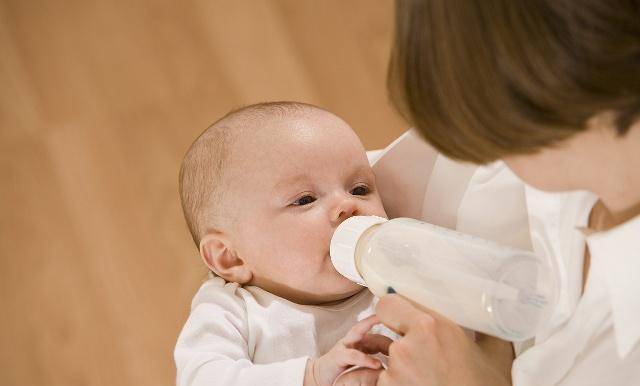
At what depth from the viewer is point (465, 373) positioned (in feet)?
2.50

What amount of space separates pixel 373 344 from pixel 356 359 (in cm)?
6

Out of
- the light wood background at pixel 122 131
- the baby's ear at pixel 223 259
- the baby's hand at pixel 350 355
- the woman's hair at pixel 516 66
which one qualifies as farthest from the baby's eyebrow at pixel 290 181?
the light wood background at pixel 122 131

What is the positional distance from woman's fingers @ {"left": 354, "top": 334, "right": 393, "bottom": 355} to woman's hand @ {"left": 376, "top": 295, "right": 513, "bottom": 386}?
9 centimetres

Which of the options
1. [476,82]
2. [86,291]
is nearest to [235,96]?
[86,291]

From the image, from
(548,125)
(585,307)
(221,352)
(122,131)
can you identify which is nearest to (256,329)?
(221,352)

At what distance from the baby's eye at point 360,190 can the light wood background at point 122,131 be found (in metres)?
0.56

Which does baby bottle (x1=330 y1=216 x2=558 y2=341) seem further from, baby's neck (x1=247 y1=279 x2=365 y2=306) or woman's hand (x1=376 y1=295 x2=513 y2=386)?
baby's neck (x1=247 y1=279 x2=365 y2=306)

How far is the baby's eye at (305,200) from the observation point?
1.02m

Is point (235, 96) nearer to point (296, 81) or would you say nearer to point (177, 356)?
point (296, 81)

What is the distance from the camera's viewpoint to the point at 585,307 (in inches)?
29.0

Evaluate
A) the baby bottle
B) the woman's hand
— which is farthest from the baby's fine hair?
the woman's hand

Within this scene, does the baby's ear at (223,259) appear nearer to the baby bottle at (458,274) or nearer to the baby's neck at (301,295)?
the baby's neck at (301,295)

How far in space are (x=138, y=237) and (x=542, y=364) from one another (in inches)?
41.9

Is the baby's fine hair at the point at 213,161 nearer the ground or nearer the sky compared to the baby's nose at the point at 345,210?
nearer the sky
